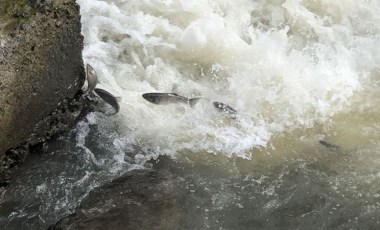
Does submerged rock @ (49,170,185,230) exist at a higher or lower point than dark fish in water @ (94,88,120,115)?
lower

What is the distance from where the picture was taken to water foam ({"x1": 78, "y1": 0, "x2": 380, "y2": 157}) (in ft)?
19.5

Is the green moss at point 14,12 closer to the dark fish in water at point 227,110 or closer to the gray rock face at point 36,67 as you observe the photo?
the gray rock face at point 36,67

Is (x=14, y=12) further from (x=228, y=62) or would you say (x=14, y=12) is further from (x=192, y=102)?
(x=228, y=62)

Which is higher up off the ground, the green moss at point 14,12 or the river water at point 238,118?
the green moss at point 14,12

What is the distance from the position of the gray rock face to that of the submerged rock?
37.4 inches

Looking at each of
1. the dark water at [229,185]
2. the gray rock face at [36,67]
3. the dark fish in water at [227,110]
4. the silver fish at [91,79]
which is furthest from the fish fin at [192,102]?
the gray rock face at [36,67]

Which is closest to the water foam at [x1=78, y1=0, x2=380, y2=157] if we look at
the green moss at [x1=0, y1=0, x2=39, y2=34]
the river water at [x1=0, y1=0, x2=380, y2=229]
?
the river water at [x1=0, y1=0, x2=380, y2=229]

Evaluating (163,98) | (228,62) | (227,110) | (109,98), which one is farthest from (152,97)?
(228,62)

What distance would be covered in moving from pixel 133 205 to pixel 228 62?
9.37 feet

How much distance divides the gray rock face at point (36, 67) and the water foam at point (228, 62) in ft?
2.75

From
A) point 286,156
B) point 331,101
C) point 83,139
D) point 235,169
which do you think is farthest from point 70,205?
point 331,101

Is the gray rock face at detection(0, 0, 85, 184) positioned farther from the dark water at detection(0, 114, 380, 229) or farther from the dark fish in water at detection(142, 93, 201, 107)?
the dark fish in water at detection(142, 93, 201, 107)

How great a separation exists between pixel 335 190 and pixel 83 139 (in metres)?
2.81

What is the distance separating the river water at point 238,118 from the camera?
4949mm
